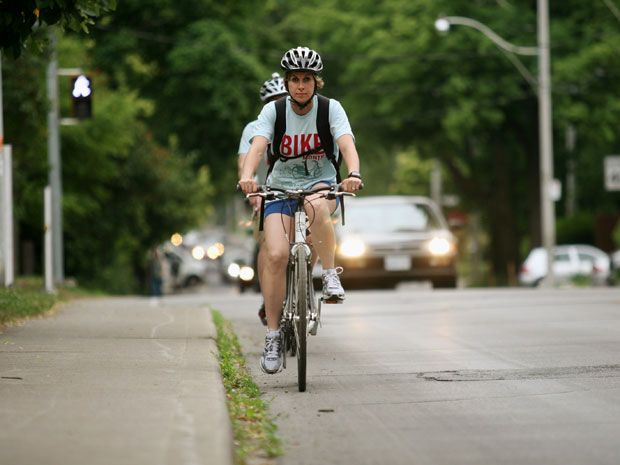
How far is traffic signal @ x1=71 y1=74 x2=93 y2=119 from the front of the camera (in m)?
22.5

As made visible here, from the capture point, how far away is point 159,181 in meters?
45.4

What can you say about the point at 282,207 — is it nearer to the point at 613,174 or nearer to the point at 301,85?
the point at 301,85

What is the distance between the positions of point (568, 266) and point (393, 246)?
18943 mm

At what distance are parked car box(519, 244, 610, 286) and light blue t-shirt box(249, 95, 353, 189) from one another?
85.6 feet

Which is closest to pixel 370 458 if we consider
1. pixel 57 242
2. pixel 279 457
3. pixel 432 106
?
pixel 279 457

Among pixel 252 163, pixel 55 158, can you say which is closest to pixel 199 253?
pixel 55 158

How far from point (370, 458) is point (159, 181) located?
130ft

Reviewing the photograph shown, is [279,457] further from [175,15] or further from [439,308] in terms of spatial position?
[175,15]

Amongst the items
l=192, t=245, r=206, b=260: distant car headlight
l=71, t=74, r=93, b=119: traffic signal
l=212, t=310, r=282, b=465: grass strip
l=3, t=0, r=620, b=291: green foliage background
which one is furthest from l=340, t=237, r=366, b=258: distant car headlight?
l=192, t=245, r=206, b=260: distant car headlight

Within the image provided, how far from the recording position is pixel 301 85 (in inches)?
350

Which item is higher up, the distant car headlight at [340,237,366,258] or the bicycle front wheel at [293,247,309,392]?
the distant car headlight at [340,237,366,258]

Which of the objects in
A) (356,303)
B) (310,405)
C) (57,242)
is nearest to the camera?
(310,405)

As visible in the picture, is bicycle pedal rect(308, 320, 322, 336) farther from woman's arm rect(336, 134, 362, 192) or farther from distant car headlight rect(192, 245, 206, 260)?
distant car headlight rect(192, 245, 206, 260)

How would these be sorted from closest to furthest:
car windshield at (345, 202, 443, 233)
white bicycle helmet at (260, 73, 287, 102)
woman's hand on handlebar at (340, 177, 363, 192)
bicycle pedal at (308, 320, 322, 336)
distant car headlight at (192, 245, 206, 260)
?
woman's hand on handlebar at (340, 177, 363, 192) < bicycle pedal at (308, 320, 322, 336) < white bicycle helmet at (260, 73, 287, 102) < car windshield at (345, 202, 443, 233) < distant car headlight at (192, 245, 206, 260)
